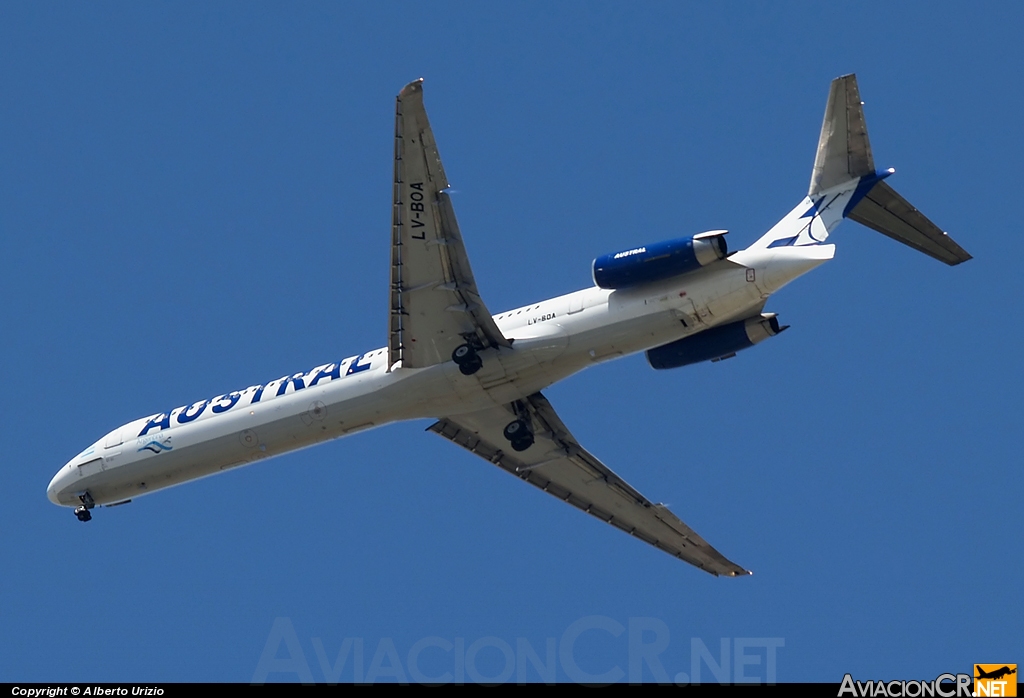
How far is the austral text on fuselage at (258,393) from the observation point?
140 feet

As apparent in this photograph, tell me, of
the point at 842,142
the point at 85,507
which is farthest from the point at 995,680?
the point at 85,507

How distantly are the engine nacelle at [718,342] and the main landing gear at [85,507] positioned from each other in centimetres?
1716

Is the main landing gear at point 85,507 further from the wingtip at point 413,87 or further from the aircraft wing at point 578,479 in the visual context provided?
the wingtip at point 413,87

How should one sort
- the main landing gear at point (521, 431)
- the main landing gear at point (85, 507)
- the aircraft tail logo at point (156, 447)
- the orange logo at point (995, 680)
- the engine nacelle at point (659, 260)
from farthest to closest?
1. the main landing gear at point (85, 507)
2. the main landing gear at point (521, 431)
3. the aircraft tail logo at point (156, 447)
4. the engine nacelle at point (659, 260)
5. the orange logo at point (995, 680)

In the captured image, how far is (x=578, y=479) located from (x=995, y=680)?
1636cm

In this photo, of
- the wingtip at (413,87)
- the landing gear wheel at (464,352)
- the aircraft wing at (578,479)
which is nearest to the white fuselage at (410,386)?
the landing gear wheel at (464,352)

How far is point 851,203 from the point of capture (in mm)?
39594

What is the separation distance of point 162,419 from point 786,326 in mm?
18060

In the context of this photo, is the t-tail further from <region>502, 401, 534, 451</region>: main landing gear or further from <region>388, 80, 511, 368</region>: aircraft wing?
<region>502, 401, 534, 451</region>: main landing gear

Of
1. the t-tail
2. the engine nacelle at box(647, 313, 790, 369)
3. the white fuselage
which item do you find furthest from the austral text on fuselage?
the t-tail

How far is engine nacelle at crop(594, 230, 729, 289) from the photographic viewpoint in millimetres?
38125

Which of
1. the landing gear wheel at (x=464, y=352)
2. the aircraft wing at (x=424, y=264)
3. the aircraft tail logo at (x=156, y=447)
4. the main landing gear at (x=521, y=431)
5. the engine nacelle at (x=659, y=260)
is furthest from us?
the main landing gear at (x=521, y=431)

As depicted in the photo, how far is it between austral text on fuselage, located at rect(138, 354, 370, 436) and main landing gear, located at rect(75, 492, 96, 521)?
104 inches

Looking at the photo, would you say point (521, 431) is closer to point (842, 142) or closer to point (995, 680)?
point (842, 142)
